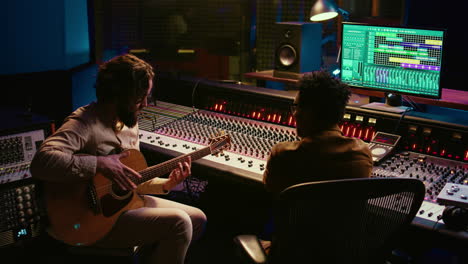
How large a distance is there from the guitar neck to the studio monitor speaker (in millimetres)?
1279

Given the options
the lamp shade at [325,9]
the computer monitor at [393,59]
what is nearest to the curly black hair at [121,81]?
the computer monitor at [393,59]

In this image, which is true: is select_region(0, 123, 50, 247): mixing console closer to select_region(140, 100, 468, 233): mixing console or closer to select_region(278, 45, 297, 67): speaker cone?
select_region(140, 100, 468, 233): mixing console

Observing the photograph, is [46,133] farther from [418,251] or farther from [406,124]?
[418,251]

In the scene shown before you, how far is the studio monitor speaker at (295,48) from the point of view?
3.88m

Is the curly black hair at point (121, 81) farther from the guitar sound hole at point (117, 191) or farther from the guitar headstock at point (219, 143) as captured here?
the guitar headstock at point (219, 143)

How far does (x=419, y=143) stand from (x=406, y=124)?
129mm

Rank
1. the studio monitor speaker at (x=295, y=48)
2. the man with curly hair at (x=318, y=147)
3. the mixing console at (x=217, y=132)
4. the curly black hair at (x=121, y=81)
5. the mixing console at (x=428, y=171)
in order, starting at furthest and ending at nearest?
1. the studio monitor speaker at (x=295, y=48)
2. the mixing console at (x=217, y=132)
3. the curly black hair at (x=121, y=81)
4. the mixing console at (x=428, y=171)
5. the man with curly hair at (x=318, y=147)

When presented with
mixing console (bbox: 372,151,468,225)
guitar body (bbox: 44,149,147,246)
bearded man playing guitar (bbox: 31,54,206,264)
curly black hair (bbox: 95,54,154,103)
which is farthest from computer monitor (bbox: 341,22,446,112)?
guitar body (bbox: 44,149,147,246)

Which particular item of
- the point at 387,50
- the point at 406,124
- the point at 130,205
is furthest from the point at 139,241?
the point at 387,50

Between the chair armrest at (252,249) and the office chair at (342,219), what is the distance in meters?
0.09

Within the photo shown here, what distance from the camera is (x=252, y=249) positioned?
6.52ft

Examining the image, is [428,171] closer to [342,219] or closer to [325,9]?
[342,219]

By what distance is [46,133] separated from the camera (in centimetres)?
320

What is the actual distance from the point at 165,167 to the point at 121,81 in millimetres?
503
